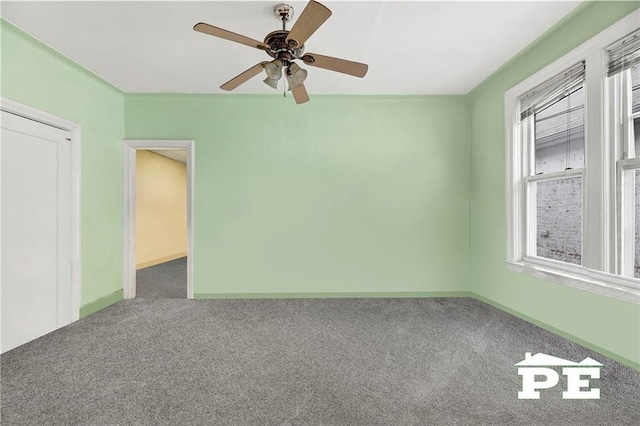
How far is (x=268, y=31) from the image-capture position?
2.21 m

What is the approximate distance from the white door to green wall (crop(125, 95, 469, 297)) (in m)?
1.11

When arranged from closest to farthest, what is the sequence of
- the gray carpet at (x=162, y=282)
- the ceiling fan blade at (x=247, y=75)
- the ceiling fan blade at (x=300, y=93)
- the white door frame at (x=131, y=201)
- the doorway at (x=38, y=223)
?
1. the ceiling fan blade at (x=247, y=75)
2. the ceiling fan blade at (x=300, y=93)
3. the doorway at (x=38, y=223)
4. the white door frame at (x=131, y=201)
5. the gray carpet at (x=162, y=282)

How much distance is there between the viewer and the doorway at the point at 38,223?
7.40ft

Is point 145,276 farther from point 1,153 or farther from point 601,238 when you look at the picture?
point 601,238

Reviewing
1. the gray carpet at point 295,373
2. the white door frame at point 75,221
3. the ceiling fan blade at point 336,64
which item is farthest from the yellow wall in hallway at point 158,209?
the ceiling fan blade at point 336,64

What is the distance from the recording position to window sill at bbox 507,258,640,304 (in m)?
1.86

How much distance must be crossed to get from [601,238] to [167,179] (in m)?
6.94

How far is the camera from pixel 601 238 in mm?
2014

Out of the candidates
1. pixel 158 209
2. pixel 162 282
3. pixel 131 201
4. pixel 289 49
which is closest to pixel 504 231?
pixel 289 49

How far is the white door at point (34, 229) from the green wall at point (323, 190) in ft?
3.63

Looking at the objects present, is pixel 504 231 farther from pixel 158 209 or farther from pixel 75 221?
pixel 158 209

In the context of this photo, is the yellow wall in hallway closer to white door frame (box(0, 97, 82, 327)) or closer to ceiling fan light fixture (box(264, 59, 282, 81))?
white door frame (box(0, 97, 82, 327))

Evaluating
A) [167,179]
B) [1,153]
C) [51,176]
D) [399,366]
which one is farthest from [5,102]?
[167,179]

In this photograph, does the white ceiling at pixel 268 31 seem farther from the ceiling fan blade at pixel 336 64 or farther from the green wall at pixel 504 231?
the ceiling fan blade at pixel 336 64
